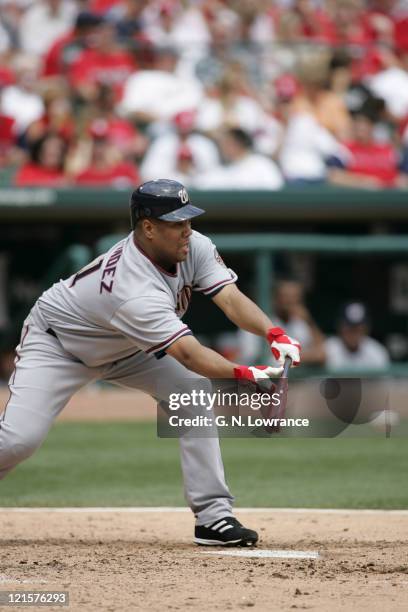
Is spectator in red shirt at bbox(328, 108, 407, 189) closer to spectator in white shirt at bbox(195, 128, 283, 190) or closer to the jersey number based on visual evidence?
spectator in white shirt at bbox(195, 128, 283, 190)

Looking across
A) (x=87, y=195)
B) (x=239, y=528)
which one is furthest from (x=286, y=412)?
(x=87, y=195)

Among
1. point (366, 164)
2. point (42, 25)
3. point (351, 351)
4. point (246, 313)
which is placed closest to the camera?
point (246, 313)

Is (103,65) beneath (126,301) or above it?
above

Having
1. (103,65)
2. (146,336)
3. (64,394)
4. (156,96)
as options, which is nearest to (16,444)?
(64,394)

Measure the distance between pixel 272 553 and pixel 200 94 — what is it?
25.3 ft

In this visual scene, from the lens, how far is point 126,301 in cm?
466

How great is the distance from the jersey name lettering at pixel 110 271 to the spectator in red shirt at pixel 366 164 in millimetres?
6429

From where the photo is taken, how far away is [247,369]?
4.48 metres

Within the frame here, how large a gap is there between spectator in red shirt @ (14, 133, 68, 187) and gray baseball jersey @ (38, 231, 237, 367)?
5671 millimetres

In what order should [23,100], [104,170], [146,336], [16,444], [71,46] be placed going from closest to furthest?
1. [146,336]
2. [16,444]
3. [104,170]
4. [23,100]
5. [71,46]

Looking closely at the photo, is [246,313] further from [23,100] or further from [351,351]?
[23,100]

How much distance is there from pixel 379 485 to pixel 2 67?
700cm

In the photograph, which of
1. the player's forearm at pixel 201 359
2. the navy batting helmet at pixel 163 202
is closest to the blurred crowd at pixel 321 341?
the navy batting helmet at pixel 163 202

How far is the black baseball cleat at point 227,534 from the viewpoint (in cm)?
516
